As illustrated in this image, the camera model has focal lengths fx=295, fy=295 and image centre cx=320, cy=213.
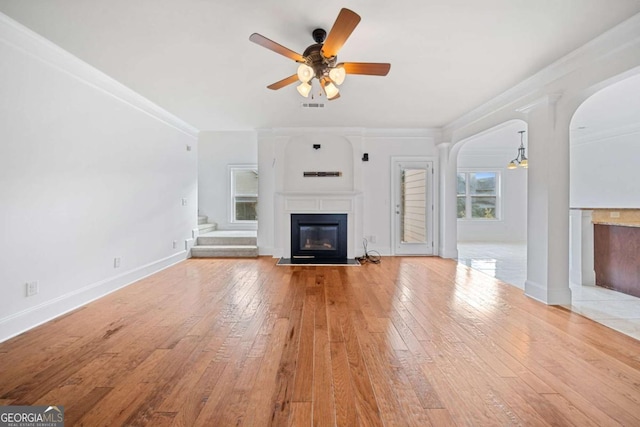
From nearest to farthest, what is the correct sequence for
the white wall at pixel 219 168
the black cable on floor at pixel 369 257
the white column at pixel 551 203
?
the white column at pixel 551 203
the black cable on floor at pixel 369 257
the white wall at pixel 219 168

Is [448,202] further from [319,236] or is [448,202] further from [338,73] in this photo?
[338,73]

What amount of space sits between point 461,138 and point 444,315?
138 inches

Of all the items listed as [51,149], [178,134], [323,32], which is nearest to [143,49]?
[51,149]

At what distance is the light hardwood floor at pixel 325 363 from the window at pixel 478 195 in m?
5.76

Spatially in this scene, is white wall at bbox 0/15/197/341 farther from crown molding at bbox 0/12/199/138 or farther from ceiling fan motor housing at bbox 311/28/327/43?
ceiling fan motor housing at bbox 311/28/327/43

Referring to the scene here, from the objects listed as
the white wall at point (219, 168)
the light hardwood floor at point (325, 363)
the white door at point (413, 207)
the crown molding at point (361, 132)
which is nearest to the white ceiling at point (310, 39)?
the crown molding at point (361, 132)

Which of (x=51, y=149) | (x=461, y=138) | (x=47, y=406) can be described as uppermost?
(x=461, y=138)

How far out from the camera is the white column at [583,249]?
12.6 feet

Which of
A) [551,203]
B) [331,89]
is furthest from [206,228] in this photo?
[551,203]

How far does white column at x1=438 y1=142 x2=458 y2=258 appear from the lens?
576 cm

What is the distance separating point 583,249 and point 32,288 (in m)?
6.11

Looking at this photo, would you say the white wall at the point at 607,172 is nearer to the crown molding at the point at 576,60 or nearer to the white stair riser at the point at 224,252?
the crown molding at the point at 576,60

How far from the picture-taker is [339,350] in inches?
83.7

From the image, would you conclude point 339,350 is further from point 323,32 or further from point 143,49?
point 143,49
